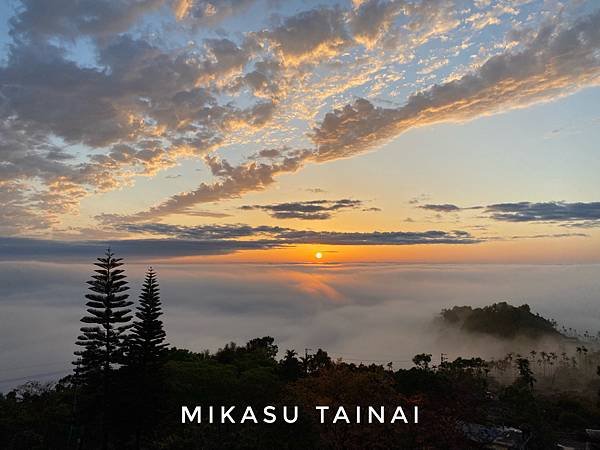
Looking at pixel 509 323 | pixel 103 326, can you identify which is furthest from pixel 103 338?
pixel 509 323

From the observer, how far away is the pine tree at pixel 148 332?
2692 centimetres

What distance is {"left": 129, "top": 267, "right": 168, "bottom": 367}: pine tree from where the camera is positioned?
26922mm

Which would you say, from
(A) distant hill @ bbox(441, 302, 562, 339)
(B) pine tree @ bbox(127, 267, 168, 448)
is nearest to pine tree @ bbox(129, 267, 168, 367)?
(B) pine tree @ bbox(127, 267, 168, 448)

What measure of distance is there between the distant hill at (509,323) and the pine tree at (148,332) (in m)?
155

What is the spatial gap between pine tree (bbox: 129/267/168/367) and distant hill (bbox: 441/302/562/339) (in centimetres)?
15512

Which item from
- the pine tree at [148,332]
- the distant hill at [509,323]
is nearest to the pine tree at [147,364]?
the pine tree at [148,332]

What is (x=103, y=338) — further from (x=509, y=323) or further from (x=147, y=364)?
(x=509, y=323)

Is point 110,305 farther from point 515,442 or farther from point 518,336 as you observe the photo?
point 518,336

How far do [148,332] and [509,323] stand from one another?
159606mm

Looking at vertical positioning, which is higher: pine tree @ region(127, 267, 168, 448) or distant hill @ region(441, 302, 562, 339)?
pine tree @ region(127, 267, 168, 448)

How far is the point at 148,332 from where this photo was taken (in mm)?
27859

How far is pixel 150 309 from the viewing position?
2844 cm

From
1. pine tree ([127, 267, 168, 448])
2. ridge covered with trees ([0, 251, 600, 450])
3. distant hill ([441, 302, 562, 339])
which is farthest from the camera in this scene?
distant hill ([441, 302, 562, 339])

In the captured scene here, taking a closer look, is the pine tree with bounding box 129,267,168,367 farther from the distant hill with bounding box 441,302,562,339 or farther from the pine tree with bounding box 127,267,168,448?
the distant hill with bounding box 441,302,562,339
